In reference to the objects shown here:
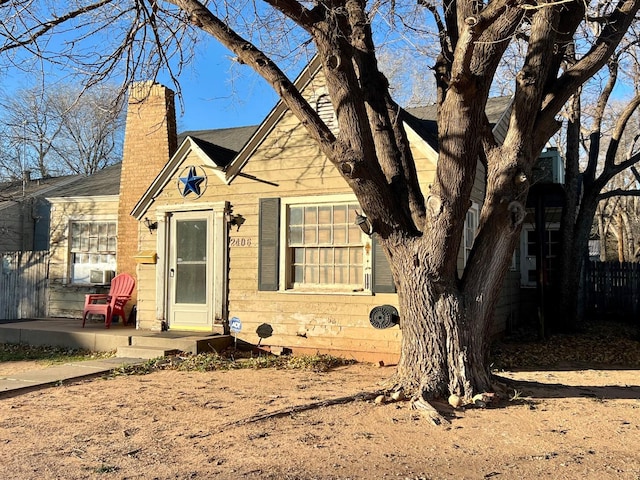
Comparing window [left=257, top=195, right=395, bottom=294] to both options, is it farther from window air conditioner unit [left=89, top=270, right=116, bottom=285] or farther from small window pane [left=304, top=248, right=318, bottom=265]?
window air conditioner unit [left=89, top=270, right=116, bottom=285]

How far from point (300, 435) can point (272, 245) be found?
4.85 meters


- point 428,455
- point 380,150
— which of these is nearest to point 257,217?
point 380,150

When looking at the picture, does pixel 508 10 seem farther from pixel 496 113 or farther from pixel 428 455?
pixel 496 113

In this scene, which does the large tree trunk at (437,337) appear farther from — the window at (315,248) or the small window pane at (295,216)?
the small window pane at (295,216)

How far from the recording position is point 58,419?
551 cm

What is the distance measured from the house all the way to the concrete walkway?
184cm

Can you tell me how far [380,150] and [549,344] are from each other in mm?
6473

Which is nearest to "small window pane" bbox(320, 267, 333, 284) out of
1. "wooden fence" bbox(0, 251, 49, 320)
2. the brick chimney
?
the brick chimney

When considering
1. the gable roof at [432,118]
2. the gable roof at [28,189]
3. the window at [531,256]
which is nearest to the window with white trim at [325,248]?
the gable roof at [432,118]

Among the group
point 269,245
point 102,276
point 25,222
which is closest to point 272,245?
point 269,245

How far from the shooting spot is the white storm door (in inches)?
389

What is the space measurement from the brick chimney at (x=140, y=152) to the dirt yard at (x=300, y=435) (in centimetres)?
570

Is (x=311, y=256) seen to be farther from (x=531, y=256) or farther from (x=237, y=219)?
(x=531, y=256)

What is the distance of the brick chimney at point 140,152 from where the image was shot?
12133 millimetres
